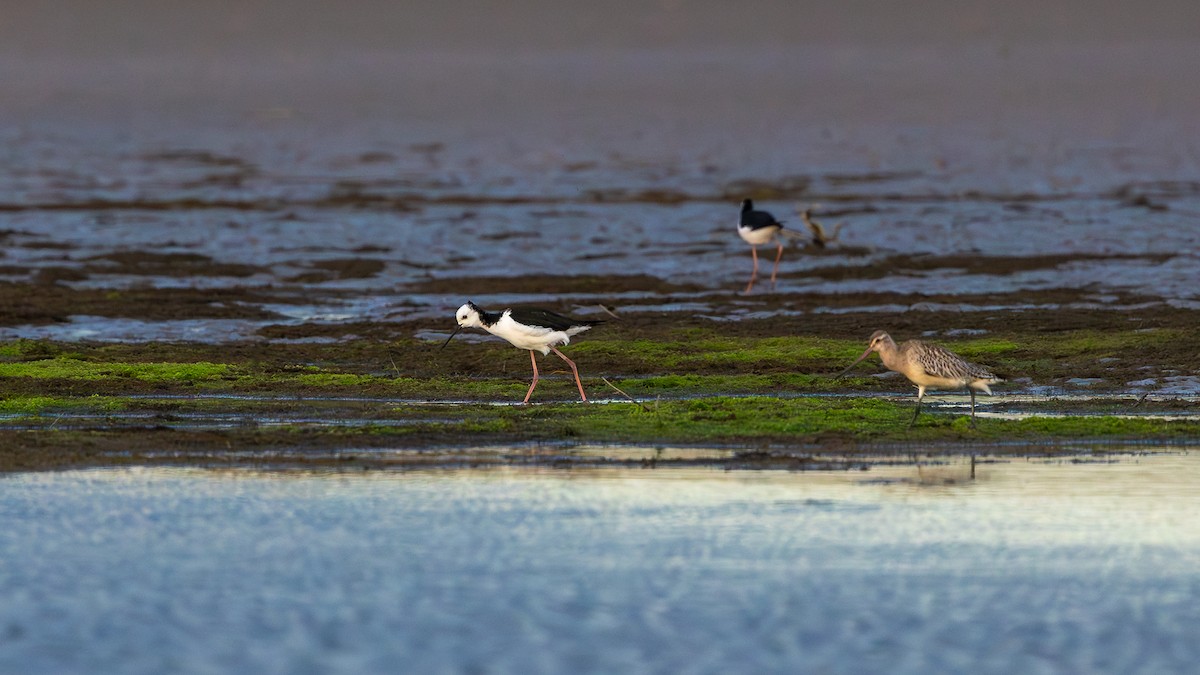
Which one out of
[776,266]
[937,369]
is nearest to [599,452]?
[937,369]

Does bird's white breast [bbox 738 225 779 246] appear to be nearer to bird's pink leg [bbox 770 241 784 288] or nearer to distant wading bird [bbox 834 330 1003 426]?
bird's pink leg [bbox 770 241 784 288]

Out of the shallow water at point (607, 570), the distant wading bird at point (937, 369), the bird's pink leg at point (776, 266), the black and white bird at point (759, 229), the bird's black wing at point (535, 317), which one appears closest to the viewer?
the shallow water at point (607, 570)

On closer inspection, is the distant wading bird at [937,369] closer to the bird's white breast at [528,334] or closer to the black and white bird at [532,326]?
the black and white bird at [532,326]

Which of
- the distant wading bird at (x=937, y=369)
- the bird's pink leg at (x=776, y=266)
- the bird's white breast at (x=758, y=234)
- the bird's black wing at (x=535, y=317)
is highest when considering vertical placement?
the bird's white breast at (x=758, y=234)

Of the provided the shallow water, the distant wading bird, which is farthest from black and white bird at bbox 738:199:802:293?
the shallow water

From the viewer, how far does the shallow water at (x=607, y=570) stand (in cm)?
797

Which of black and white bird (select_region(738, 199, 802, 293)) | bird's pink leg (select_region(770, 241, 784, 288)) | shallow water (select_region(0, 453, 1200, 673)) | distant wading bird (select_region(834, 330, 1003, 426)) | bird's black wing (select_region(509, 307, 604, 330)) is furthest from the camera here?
black and white bird (select_region(738, 199, 802, 293))

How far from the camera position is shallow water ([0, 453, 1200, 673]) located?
26.2 feet

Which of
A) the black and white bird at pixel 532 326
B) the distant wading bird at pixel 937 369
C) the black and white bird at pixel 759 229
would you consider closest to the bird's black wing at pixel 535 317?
the black and white bird at pixel 532 326

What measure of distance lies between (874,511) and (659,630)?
2.76 meters

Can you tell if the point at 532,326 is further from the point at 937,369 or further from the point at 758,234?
the point at 758,234

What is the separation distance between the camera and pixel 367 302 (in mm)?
26078

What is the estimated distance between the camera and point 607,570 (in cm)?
933

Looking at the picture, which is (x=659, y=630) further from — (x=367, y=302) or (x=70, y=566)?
(x=367, y=302)
